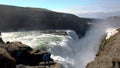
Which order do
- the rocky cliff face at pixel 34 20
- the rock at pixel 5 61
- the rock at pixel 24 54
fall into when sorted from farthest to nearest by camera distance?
the rocky cliff face at pixel 34 20 → the rock at pixel 24 54 → the rock at pixel 5 61

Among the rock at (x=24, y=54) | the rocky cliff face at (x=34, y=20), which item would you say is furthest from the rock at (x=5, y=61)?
the rocky cliff face at (x=34, y=20)

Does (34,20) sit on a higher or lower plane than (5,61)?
lower

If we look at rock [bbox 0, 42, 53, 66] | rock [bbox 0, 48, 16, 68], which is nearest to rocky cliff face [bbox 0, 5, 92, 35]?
rock [bbox 0, 42, 53, 66]

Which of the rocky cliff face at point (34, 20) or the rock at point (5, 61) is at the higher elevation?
the rock at point (5, 61)

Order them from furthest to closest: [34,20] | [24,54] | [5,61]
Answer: [34,20]
[24,54]
[5,61]

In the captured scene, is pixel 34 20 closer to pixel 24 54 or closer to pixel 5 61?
pixel 24 54

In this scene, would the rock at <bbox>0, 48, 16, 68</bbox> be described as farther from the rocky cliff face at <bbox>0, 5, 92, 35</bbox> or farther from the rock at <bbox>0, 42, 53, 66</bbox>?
the rocky cliff face at <bbox>0, 5, 92, 35</bbox>

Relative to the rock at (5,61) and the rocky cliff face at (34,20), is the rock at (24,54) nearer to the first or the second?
the rock at (5,61)

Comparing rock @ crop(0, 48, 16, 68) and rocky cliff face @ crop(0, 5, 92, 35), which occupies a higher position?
rock @ crop(0, 48, 16, 68)

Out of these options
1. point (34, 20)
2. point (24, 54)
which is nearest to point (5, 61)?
point (24, 54)

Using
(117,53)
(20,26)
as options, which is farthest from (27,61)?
(20,26)
